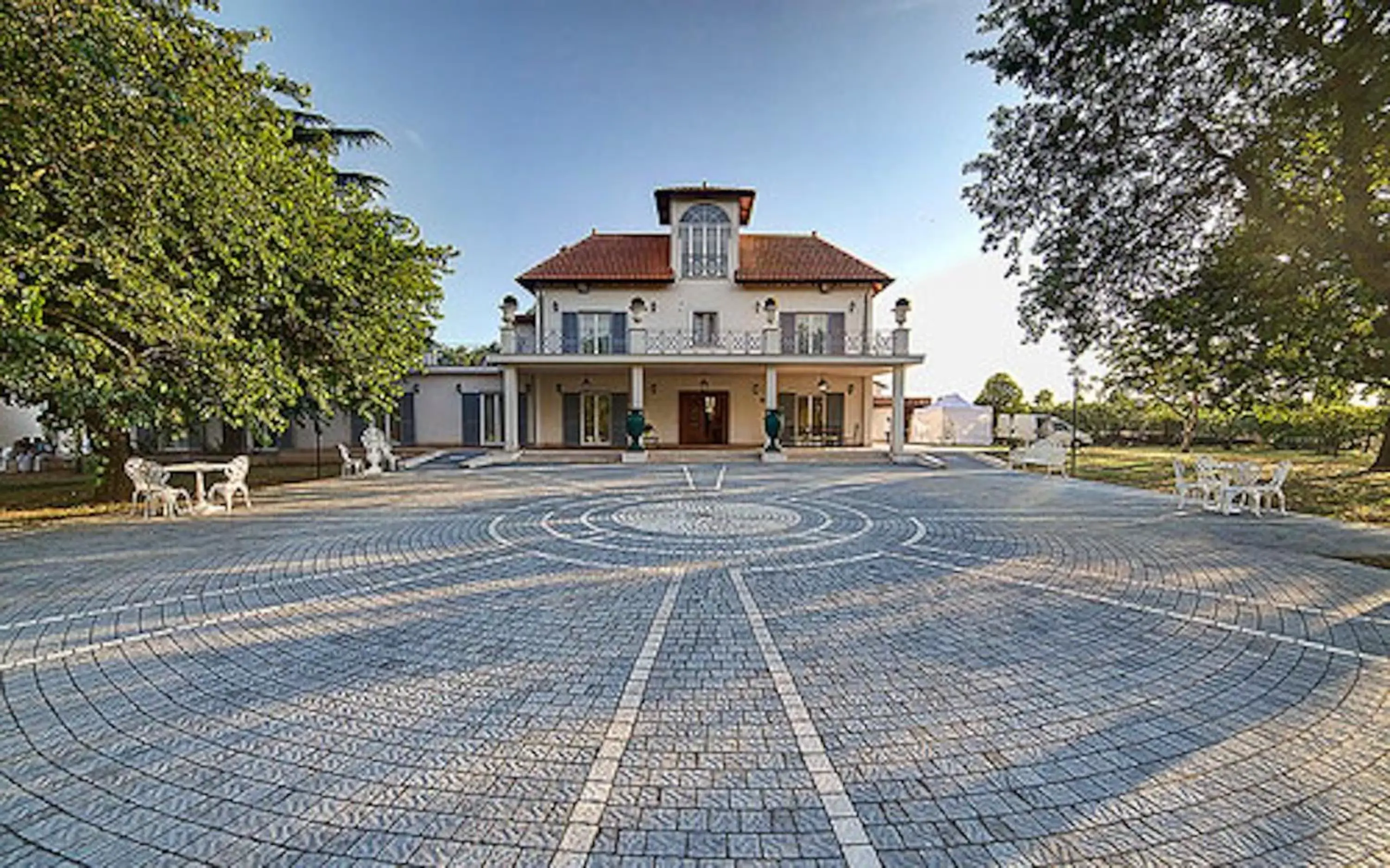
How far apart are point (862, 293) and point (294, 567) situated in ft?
68.2

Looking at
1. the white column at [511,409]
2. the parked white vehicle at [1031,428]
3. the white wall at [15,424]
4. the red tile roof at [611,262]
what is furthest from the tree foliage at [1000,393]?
the white wall at [15,424]

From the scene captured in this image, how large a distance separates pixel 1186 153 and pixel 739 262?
15.0 m

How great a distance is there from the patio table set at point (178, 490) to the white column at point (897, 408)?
1820cm

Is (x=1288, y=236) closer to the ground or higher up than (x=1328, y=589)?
higher up

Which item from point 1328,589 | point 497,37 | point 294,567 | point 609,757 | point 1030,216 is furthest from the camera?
point 497,37

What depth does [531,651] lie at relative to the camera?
4047mm

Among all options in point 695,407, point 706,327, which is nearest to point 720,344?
point 706,327

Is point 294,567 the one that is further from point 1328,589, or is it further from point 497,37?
point 497,37

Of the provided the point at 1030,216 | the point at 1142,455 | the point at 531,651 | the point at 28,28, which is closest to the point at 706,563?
the point at 531,651

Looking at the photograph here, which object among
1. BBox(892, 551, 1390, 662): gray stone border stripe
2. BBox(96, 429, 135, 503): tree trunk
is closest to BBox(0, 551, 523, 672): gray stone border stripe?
BBox(892, 551, 1390, 662): gray stone border stripe

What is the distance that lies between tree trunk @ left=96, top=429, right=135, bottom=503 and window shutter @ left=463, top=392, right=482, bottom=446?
12586 mm

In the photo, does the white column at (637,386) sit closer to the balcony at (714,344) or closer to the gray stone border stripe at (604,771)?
the balcony at (714,344)

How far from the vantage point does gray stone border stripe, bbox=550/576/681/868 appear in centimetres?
217

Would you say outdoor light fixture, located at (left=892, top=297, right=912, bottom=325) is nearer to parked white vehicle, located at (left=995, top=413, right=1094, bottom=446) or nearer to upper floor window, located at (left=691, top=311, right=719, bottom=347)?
upper floor window, located at (left=691, top=311, right=719, bottom=347)
